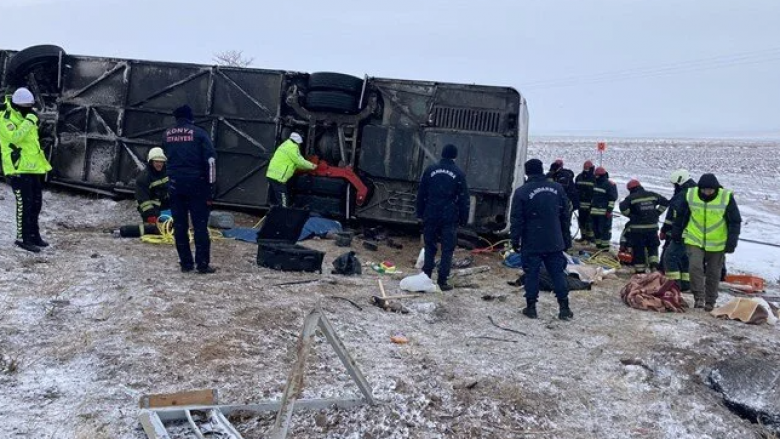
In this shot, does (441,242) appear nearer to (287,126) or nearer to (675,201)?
(675,201)

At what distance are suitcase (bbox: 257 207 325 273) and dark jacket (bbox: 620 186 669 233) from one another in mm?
4797

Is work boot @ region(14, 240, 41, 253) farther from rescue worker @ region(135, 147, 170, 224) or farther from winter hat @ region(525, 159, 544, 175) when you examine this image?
winter hat @ region(525, 159, 544, 175)

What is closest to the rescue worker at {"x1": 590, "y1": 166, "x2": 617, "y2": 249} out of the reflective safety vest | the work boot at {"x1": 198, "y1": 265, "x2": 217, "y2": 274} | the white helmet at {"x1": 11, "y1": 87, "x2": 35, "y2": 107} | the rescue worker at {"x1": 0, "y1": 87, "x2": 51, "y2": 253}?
the reflective safety vest

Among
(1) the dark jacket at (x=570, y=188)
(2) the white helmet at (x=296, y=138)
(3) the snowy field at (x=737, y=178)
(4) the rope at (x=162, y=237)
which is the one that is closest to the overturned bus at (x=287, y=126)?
(2) the white helmet at (x=296, y=138)

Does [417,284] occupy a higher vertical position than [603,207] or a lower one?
lower

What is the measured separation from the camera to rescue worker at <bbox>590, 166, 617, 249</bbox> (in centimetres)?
1159

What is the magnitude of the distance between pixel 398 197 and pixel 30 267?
5560mm

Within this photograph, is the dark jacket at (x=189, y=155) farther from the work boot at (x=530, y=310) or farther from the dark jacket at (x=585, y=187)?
the dark jacket at (x=585, y=187)

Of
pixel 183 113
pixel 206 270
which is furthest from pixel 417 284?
pixel 183 113

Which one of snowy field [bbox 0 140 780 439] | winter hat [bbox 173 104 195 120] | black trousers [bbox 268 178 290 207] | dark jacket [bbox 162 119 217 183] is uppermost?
winter hat [bbox 173 104 195 120]

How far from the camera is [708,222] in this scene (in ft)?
24.5

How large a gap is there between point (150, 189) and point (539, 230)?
5362 millimetres

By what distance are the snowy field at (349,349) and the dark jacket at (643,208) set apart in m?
2.48

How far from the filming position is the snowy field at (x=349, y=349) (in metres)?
4.41
